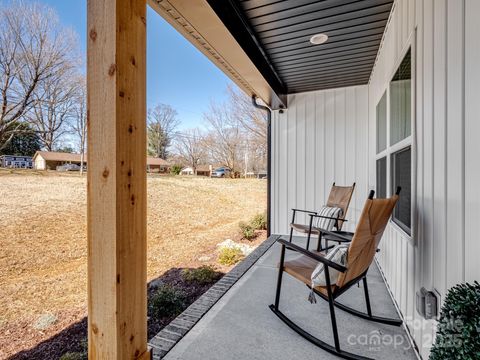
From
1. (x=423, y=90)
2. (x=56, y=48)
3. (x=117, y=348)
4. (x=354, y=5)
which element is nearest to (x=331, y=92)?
(x=354, y=5)

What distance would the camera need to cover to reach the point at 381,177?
3.18m

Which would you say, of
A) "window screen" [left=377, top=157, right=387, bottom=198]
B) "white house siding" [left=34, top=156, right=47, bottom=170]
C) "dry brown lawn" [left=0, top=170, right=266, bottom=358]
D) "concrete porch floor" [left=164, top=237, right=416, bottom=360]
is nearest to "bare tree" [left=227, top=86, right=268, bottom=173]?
"dry brown lawn" [left=0, top=170, right=266, bottom=358]

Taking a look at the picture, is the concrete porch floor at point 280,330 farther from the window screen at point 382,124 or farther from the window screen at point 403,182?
the window screen at point 382,124

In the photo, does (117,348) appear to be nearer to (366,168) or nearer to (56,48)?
(56,48)

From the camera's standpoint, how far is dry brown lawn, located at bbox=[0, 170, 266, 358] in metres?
2.50

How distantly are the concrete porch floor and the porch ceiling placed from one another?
2419mm

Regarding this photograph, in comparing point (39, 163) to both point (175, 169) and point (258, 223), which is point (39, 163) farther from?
point (175, 169)

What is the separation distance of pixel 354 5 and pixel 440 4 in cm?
113

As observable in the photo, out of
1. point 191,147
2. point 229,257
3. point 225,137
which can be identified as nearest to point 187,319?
point 229,257

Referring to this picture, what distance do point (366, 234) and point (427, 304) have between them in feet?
1.58

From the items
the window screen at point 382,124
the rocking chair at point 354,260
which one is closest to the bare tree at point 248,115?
the window screen at point 382,124

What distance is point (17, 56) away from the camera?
77.1 inches

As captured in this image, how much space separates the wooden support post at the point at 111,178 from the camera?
1.08 m

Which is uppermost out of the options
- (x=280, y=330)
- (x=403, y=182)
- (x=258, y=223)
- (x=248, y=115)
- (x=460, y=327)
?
(x=248, y=115)
